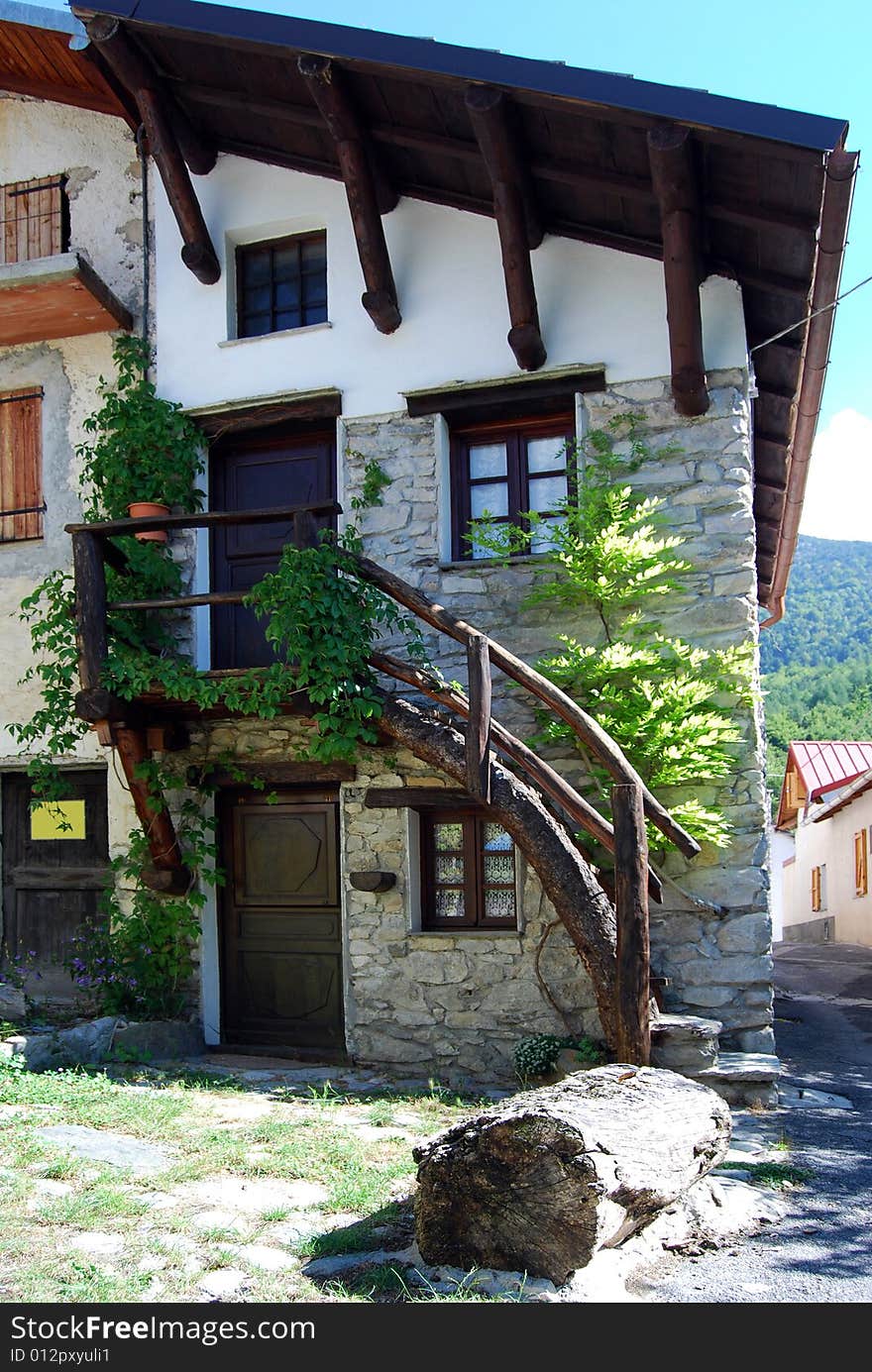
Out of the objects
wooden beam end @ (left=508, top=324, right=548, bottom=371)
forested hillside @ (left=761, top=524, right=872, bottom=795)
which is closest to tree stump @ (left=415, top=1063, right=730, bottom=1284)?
wooden beam end @ (left=508, top=324, right=548, bottom=371)

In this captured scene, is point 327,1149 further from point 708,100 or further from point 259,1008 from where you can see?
point 708,100

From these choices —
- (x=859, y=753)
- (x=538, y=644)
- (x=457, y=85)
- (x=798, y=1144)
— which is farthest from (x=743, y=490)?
(x=859, y=753)

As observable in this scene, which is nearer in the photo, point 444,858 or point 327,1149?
point 327,1149

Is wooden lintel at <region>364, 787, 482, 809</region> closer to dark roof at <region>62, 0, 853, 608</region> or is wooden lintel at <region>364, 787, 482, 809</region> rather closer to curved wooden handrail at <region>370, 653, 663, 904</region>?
curved wooden handrail at <region>370, 653, 663, 904</region>

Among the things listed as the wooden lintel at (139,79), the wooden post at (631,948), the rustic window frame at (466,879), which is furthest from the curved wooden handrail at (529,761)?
the wooden lintel at (139,79)

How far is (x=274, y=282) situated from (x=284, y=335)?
2.05 ft

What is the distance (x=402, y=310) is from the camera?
7.79 m

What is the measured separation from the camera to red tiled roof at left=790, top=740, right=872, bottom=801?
19750 mm

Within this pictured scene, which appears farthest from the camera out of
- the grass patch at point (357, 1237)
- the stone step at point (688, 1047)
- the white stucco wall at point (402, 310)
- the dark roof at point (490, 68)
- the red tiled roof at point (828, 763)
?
the red tiled roof at point (828, 763)

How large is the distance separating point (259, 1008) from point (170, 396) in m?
4.44

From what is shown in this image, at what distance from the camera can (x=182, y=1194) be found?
4.41 meters

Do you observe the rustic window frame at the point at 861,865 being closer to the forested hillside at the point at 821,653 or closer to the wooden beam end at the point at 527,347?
the wooden beam end at the point at 527,347

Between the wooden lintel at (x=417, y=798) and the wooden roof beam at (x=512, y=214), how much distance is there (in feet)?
9.25

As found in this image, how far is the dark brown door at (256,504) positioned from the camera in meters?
8.17
